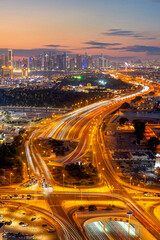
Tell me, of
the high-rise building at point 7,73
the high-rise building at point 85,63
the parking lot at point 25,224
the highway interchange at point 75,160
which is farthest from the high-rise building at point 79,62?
the parking lot at point 25,224

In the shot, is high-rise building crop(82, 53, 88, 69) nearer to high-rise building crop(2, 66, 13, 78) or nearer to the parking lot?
high-rise building crop(2, 66, 13, 78)

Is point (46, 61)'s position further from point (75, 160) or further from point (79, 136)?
point (75, 160)

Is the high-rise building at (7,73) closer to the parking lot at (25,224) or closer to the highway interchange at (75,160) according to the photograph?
the highway interchange at (75,160)

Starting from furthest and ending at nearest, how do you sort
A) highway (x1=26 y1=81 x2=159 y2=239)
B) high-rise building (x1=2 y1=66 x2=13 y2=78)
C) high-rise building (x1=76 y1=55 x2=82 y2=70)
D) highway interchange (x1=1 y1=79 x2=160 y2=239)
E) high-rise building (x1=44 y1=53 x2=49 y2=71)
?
high-rise building (x1=76 y1=55 x2=82 y2=70), high-rise building (x1=44 y1=53 x2=49 y2=71), high-rise building (x1=2 y1=66 x2=13 y2=78), highway (x1=26 y1=81 x2=159 y2=239), highway interchange (x1=1 y1=79 x2=160 y2=239)

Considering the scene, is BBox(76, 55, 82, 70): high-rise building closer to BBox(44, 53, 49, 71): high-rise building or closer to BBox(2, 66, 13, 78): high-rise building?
BBox(44, 53, 49, 71): high-rise building

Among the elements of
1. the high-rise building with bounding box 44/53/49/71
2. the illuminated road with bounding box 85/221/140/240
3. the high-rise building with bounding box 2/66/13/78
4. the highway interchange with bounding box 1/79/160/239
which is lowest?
the illuminated road with bounding box 85/221/140/240

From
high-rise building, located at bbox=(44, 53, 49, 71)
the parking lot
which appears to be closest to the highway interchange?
the parking lot

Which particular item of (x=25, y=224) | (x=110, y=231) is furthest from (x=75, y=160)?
(x=110, y=231)

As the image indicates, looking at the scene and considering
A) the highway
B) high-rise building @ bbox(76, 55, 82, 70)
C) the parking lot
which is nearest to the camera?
the parking lot

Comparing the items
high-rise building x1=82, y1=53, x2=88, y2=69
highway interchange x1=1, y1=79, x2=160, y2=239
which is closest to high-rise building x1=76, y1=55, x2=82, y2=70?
high-rise building x1=82, y1=53, x2=88, y2=69

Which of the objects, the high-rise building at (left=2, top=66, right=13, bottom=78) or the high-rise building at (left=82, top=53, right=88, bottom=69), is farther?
the high-rise building at (left=82, top=53, right=88, bottom=69)

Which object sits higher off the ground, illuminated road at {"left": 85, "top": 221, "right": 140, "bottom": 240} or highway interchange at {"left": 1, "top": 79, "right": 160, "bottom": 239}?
highway interchange at {"left": 1, "top": 79, "right": 160, "bottom": 239}
